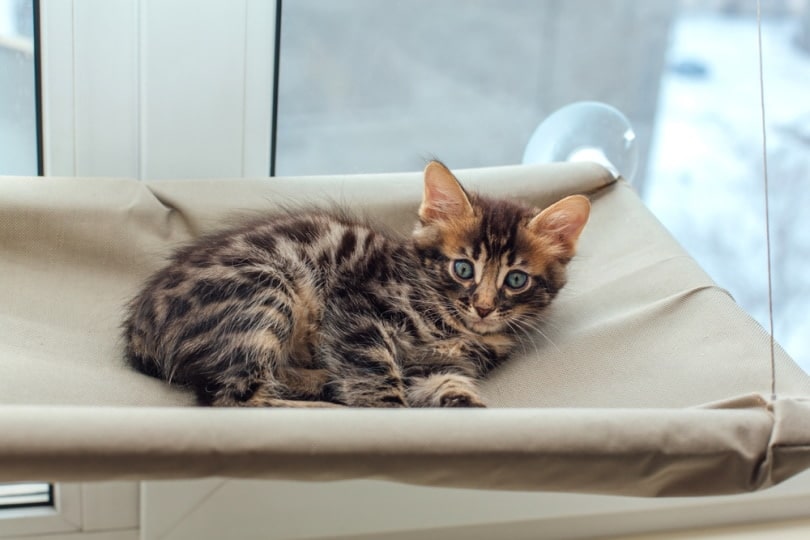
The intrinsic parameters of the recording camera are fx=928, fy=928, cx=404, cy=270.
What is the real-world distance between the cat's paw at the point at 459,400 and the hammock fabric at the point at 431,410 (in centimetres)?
8

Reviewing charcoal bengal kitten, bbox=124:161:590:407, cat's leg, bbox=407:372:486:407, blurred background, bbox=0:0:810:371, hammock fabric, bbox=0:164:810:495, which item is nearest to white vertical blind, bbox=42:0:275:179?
blurred background, bbox=0:0:810:371

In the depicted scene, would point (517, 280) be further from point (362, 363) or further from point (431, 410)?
point (431, 410)

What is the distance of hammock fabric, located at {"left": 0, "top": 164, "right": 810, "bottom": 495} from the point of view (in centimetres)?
117

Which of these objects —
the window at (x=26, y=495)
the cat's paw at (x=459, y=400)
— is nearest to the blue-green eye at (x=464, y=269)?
the cat's paw at (x=459, y=400)

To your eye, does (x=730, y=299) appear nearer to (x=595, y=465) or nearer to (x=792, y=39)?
(x=595, y=465)

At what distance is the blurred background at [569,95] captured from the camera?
247 cm

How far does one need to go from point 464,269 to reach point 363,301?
210 mm

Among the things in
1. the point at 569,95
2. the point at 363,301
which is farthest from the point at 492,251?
the point at 569,95

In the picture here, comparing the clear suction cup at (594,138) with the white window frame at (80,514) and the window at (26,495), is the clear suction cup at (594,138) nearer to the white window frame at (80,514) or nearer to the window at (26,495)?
the white window frame at (80,514)

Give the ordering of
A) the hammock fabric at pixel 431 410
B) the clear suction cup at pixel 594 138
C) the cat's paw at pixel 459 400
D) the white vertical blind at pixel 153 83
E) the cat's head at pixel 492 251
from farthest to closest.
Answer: the clear suction cup at pixel 594 138 < the white vertical blind at pixel 153 83 < the cat's head at pixel 492 251 < the cat's paw at pixel 459 400 < the hammock fabric at pixel 431 410

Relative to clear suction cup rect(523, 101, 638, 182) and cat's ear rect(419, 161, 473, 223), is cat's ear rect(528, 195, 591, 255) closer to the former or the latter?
cat's ear rect(419, 161, 473, 223)

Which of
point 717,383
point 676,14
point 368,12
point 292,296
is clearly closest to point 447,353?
point 292,296

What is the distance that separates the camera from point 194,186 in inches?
80.8

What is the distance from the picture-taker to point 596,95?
9.27ft
